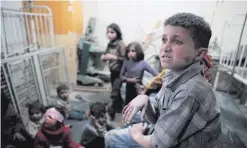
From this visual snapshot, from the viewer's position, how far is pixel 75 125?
171 cm

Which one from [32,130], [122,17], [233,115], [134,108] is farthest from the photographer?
[122,17]

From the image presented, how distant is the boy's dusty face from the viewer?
41cm

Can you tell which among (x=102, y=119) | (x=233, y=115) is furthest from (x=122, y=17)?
(x=233, y=115)

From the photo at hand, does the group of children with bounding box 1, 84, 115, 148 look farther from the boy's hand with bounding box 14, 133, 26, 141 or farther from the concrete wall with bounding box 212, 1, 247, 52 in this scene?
the concrete wall with bounding box 212, 1, 247, 52

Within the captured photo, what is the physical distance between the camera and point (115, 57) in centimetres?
181

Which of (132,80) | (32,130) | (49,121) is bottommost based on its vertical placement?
(32,130)

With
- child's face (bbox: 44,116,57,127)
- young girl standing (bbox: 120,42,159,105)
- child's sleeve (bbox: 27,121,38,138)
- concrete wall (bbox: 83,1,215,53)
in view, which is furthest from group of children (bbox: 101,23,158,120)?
child's sleeve (bbox: 27,121,38,138)

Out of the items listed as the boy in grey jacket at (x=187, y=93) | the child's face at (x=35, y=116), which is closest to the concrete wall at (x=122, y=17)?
the child's face at (x=35, y=116)

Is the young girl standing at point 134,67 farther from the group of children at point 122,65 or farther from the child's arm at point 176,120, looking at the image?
the child's arm at point 176,120

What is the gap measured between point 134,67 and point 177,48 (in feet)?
3.98

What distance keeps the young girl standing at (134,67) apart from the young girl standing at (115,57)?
0.14 meters

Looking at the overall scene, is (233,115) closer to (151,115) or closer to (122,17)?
(151,115)

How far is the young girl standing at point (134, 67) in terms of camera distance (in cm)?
157

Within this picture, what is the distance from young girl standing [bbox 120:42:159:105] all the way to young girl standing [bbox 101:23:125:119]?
14cm
